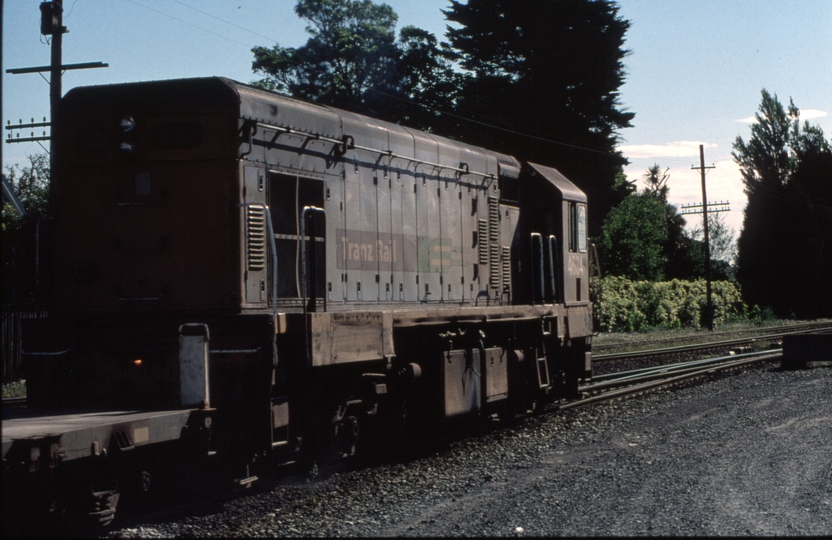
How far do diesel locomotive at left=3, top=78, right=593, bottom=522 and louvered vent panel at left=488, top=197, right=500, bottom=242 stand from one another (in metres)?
1.94

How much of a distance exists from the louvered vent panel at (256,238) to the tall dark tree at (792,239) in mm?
40908

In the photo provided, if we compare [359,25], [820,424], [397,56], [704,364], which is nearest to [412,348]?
[820,424]

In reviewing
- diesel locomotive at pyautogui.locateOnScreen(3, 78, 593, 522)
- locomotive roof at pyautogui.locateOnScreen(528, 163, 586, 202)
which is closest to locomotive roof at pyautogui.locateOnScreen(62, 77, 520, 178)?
diesel locomotive at pyautogui.locateOnScreen(3, 78, 593, 522)

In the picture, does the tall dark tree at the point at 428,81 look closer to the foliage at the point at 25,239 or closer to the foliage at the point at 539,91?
the foliage at the point at 539,91

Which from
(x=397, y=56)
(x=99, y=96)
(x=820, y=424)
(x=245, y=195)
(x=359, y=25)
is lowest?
(x=820, y=424)

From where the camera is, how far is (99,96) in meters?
7.01

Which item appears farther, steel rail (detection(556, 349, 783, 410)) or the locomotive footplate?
steel rail (detection(556, 349, 783, 410))

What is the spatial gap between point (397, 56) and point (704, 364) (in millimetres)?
21440

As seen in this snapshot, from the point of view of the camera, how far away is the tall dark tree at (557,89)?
1112 inches

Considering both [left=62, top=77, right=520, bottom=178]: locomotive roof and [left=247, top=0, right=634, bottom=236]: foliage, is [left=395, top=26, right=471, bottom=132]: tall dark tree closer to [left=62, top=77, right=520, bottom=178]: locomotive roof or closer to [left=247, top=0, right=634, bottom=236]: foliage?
[left=247, top=0, right=634, bottom=236]: foliage

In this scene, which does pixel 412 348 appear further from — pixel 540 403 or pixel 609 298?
pixel 609 298

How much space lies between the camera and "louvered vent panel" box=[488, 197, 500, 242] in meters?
10.7

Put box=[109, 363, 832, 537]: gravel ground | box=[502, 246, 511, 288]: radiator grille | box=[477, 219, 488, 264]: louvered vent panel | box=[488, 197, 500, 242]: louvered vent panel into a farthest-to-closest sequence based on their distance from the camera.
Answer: box=[502, 246, 511, 288]: radiator grille, box=[488, 197, 500, 242]: louvered vent panel, box=[477, 219, 488, 264]: louvered vent panel, box=[109, 363, 832, 537]: gravel ground

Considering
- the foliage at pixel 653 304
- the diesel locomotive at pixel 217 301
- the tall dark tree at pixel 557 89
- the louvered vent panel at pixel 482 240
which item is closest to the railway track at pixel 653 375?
the louvered vent panel at pixel 482 240
